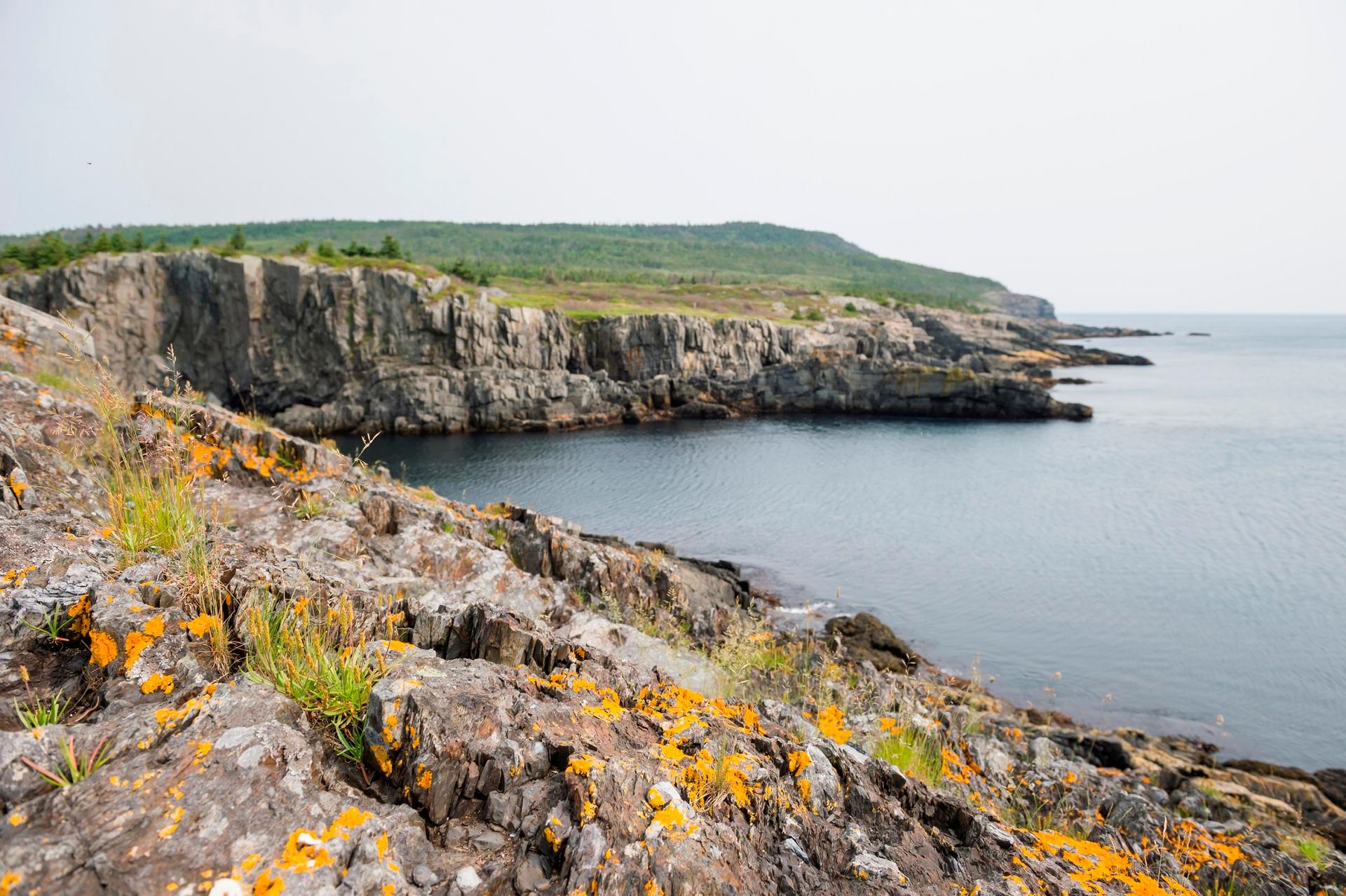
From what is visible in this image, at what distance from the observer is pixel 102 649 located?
372cm

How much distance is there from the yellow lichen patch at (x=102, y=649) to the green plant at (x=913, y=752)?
5.39 metres

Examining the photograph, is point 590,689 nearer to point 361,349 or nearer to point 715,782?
point 715,782

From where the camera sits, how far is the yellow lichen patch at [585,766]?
3703 mm

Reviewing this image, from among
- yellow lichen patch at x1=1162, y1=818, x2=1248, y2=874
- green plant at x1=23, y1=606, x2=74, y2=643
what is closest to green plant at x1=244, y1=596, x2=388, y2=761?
green plant at x1=23, y1=606, x2=74, y2=643

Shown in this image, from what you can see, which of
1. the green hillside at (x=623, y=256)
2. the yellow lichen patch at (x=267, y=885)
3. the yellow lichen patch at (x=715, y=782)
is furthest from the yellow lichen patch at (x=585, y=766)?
the green hillside at (x=623, y=256)

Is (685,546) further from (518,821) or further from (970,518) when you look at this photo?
(518,821)

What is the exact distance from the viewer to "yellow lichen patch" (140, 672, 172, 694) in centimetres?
356

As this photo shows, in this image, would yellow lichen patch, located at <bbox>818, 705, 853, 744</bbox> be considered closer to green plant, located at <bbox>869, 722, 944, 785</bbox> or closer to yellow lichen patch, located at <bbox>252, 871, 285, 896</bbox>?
green plant, located at <bbox>869, 722, 944, 785</bbox>

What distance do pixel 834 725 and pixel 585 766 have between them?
3.77 m

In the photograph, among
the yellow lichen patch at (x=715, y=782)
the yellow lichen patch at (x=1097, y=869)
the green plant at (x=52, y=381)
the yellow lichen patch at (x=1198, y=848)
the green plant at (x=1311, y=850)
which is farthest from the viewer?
the green plant at (x=52, y=381)

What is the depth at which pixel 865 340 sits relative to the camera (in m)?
73.8

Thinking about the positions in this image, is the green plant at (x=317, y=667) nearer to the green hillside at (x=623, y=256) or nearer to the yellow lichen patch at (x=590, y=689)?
the yellow lichen patch at (x=590, y=689)

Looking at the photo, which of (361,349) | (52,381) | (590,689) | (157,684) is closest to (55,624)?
(157,684)

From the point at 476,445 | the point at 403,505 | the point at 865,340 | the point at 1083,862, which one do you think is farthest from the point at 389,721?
the point at 865,340
